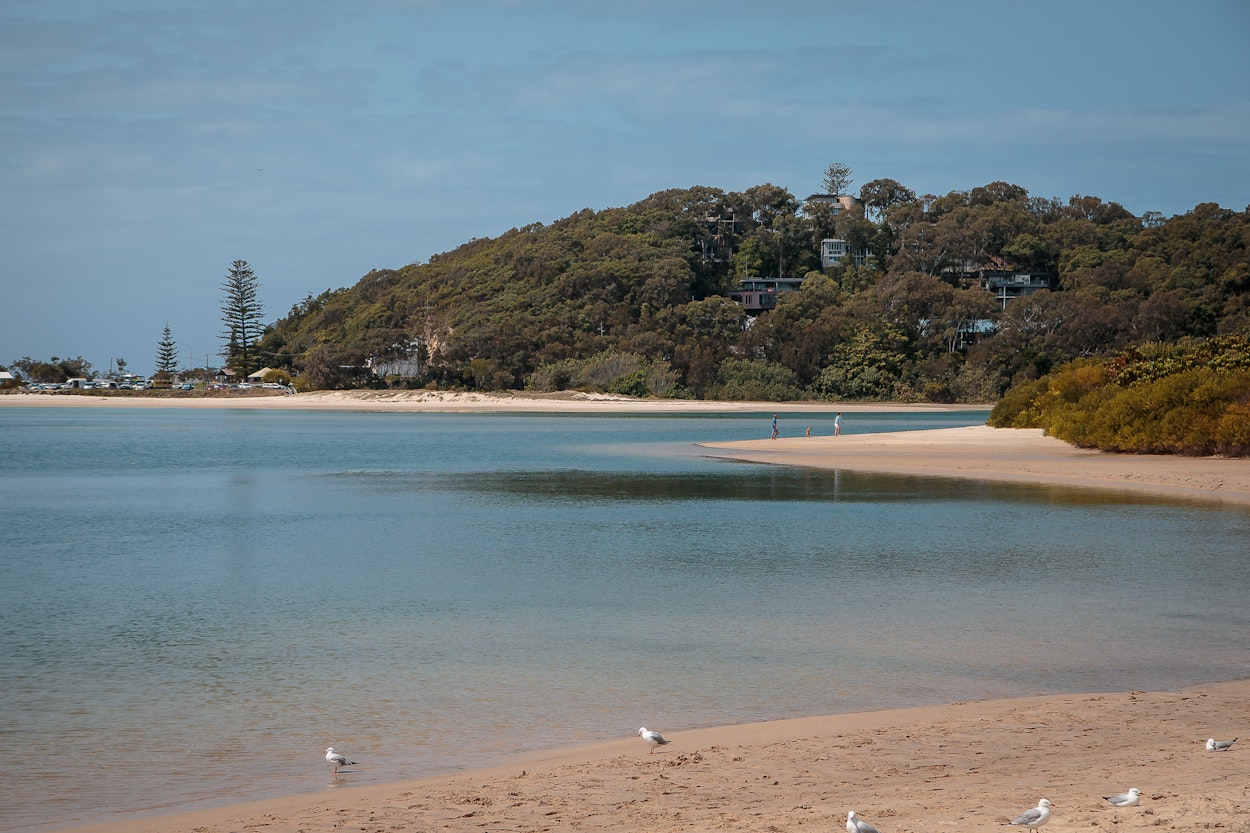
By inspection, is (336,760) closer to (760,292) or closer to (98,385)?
(760,292)

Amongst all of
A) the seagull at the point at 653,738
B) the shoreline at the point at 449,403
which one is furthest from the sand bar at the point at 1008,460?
the shoreline at the point at 449,403

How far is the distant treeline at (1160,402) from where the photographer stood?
32.8 meters

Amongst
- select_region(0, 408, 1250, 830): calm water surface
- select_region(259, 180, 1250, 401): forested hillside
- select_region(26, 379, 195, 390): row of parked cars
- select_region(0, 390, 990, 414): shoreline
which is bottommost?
select_region(0, 408, 1250, 830): calm water surface

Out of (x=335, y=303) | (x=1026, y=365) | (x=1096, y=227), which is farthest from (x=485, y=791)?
(x=335, y=303)

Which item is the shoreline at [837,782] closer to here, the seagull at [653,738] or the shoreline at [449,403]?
the seagull at [653,738]

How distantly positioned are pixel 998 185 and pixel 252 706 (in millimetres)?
131130

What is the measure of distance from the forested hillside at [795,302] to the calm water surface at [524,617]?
69.6 meters

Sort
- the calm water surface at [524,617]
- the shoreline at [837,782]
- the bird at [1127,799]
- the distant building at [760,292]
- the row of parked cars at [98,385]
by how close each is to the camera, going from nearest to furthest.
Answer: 1. the bird at [1127,799]
2. the shoreline at [837,782]
3. the calm water surface at [524,617]
4. the distant building at [760,292]
5. the row of parked cars at [98,385]

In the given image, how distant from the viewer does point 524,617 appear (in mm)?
13617

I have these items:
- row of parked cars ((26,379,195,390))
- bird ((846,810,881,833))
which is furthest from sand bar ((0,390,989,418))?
bird ((846,810,881,833))

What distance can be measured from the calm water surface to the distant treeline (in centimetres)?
705

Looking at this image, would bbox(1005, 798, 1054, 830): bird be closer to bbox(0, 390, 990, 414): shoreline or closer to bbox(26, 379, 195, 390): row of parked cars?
bbox(0, 390, 990, 414): shoreline

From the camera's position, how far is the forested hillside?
96375mm

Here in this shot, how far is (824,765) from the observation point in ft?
24.2
